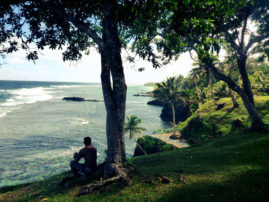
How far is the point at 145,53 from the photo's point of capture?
1049 centimetres

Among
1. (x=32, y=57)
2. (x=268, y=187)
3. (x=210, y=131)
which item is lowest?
(x=210, y=131)

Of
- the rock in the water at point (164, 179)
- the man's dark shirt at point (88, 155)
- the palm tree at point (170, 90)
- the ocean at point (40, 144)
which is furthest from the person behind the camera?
the palm tree at point (170, 90)

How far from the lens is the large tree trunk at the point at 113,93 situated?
7326 millimetres

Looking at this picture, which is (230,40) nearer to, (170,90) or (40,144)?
(170,90)

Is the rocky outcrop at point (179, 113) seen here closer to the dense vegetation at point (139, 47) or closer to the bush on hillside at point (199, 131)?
the bush on hillside at point (199, 131)

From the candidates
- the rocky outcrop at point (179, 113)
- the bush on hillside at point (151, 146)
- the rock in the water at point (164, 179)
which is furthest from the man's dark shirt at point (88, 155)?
the rocky outcrop at point (179, 113)

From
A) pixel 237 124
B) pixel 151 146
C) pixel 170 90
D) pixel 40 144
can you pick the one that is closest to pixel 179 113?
pixel 170 90

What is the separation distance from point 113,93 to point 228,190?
17.6 ft

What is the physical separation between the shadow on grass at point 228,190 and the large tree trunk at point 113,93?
106 inches

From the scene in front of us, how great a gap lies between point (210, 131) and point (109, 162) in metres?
24.8

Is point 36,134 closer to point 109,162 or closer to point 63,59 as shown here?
point 63,59

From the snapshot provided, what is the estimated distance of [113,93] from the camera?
7539 millimetres

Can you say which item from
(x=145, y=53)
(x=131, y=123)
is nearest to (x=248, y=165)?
(x=145, y=53)

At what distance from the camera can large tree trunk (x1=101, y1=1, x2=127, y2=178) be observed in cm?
733
